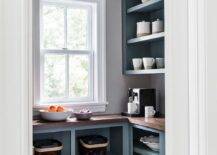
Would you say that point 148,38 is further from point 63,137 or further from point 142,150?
point 63,137

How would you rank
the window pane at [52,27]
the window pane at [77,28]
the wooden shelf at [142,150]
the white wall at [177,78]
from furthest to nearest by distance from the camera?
the window pane at [77,28] < the window pane at [52,27] < the wooden shelf at [142,150] < the white wall at [177,78]

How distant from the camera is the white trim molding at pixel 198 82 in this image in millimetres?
1033

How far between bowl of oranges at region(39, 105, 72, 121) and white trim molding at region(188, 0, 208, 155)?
201 centimetres

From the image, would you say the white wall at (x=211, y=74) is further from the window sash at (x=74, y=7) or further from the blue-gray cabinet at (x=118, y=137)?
the window sash at (x=74, y=7)

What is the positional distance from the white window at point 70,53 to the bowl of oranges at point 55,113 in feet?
0.74

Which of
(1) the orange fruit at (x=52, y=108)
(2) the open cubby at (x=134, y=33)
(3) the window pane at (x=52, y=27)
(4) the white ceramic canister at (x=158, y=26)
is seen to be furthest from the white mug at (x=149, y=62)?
(1) the orange fruit at (x=52, y=108)

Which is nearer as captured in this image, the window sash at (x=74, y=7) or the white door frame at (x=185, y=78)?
the white door frame at (x=185, y=78)

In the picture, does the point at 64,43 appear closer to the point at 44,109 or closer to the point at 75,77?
the point at 75,77

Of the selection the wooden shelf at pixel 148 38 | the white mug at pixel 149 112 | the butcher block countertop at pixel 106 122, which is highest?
the wooden shelf at pixel 148 38

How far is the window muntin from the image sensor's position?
3229 millimetres

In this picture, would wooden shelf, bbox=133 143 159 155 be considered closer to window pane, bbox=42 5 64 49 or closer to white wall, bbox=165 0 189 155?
window pane, bbox=42 5 64 49
